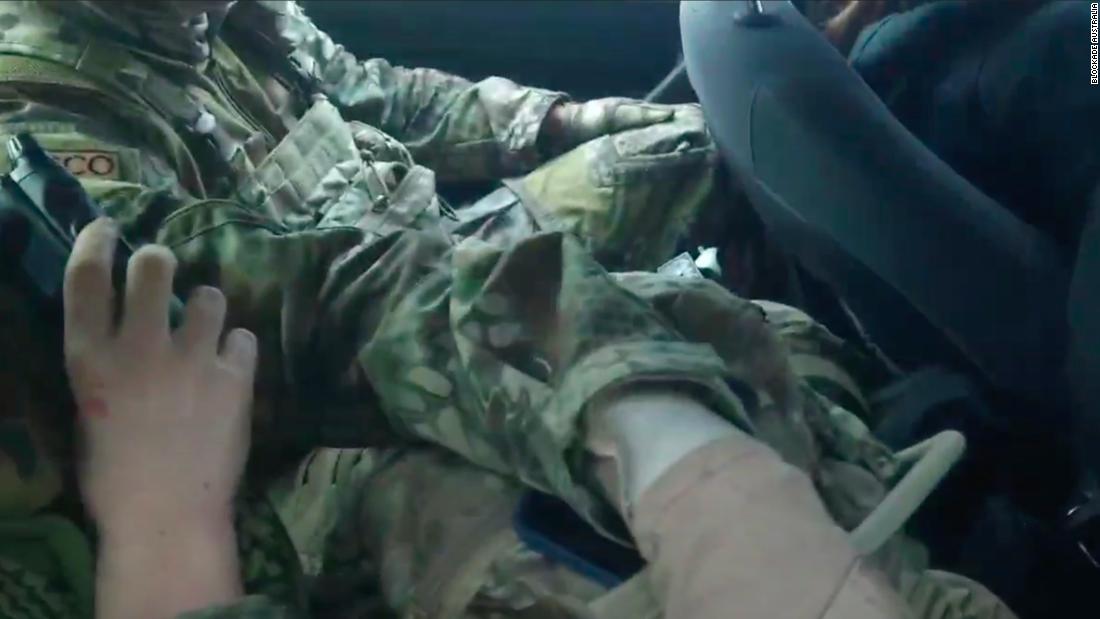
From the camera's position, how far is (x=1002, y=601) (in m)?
0.74

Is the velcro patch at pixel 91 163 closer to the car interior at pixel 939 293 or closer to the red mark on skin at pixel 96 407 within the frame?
the red mark on skin at pixel 96 407

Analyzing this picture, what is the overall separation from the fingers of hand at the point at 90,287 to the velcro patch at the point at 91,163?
0.69 feet

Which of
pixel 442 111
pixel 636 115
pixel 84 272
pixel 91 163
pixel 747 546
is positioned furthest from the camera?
pixel 442 111

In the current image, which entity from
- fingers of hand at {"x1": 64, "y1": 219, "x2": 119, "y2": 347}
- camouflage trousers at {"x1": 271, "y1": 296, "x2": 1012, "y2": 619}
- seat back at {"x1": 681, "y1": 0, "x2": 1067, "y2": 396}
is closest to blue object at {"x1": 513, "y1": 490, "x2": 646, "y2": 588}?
camouflage trousers at {"x1": 271, "y1": 296, "x2": 1012, "y2": 619}

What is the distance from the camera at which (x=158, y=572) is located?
0.63 metres

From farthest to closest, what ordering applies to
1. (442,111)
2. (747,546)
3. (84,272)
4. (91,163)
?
(442,111) < (91,163) < (84,272) < (747,546)

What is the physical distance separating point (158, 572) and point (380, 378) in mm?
148

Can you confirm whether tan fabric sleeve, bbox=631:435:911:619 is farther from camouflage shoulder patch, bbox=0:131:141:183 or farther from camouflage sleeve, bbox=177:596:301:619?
camouflage shoulder patch, bbox=0:131:141:183

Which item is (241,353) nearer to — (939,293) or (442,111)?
(939,293)

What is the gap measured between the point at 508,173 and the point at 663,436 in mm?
795

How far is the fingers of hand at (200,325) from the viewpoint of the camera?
64 centimetres

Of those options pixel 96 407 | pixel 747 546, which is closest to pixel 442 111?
pixel 96 407

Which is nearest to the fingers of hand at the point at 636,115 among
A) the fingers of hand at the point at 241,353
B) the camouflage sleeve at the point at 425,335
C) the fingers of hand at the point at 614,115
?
the fingers of hand at the point at 614,115

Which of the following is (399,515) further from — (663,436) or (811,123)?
(811,123)
